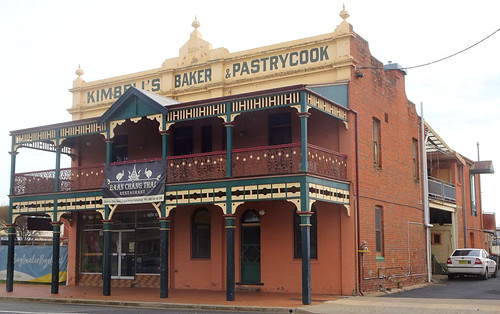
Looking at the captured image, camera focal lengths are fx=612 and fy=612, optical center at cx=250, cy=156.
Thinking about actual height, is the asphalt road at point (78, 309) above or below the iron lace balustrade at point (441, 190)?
below

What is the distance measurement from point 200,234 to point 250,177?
5247mm

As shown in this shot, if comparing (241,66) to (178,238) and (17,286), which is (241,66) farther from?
(17,286)

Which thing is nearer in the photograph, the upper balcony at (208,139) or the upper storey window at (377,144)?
the upper balcony at (208,139)

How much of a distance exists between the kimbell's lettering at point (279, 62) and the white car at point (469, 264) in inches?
434

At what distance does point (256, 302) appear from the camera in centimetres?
1686

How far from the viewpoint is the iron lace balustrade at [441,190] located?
26.9 metres

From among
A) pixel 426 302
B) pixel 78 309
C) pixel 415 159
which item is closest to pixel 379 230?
pixel 426 302

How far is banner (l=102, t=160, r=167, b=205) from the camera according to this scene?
1949 centimetres

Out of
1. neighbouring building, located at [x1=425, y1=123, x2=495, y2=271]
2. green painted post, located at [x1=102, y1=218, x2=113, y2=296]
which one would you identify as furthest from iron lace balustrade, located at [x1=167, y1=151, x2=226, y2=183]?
neighbouring building, located at [x1=425, y1=123, x2=495, y2=271]

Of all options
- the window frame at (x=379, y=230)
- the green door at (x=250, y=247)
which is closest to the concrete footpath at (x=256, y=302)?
the green door at (x=250, y=247)

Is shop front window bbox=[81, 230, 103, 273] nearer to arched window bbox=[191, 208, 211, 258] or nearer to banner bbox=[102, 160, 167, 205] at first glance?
arched window bbox=[191, 208, 211, 258]

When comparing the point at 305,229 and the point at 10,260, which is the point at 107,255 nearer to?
the point at 10,260

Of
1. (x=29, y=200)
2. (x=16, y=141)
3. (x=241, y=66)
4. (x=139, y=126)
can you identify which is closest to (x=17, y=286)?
(x=29, y=200)

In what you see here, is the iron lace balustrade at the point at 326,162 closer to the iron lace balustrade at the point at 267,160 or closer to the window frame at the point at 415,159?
the iron lace balustrade at the point at 267,160
